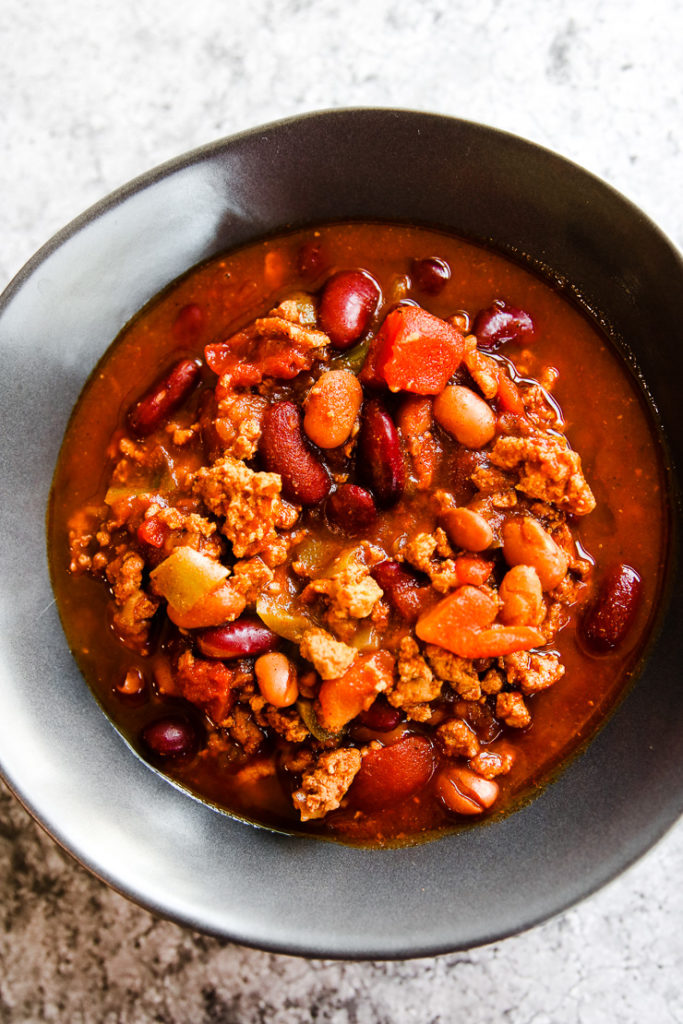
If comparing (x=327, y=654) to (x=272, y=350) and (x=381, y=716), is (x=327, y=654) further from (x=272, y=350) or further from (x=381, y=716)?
(x=272, y=350)

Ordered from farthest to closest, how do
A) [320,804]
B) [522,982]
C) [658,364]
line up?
1. [522,982]
2. [658,364]
3. [320,804]

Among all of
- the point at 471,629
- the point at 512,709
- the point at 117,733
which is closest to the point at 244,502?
the point at 471,629

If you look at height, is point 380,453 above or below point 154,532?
above

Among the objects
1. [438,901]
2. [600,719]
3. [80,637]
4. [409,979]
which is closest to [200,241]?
[80,637]

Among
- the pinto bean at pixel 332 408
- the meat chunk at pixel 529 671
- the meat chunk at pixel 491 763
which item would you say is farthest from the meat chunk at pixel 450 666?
the pinto bean at pixel 332 408

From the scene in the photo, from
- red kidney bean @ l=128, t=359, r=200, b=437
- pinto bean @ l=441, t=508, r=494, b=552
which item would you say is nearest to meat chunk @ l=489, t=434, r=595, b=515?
pinto bean @ l=441, t=508, r=494, b=552

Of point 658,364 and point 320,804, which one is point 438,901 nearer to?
point 320,804
